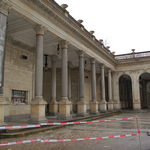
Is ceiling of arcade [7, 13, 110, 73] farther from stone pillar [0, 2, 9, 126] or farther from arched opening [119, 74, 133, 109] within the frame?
arched opening [119, 74, 133, 109]

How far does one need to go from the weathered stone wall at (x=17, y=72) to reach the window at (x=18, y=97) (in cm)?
30

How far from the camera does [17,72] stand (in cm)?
1388

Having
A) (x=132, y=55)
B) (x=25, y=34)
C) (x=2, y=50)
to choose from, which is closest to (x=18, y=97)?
(x=25, y=34)

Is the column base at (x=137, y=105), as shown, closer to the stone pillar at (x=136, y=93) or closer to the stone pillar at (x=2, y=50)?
the stone pillar at (x=136, y=93)

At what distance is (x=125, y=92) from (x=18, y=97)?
27.9 meters

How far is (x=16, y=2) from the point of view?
9508mm

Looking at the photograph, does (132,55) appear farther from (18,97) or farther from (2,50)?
(2,50)

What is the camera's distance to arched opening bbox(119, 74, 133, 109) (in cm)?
3419

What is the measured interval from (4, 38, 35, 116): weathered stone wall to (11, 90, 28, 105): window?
0.99 feet

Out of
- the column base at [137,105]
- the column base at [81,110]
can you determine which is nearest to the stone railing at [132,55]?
the column base at [137,105]

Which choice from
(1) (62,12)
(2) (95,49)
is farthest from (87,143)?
(2) (95,49)

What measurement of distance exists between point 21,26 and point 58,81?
13.0m

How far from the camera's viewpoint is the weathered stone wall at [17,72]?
12883mm

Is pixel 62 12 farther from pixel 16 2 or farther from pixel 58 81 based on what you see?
pixel 58 81
